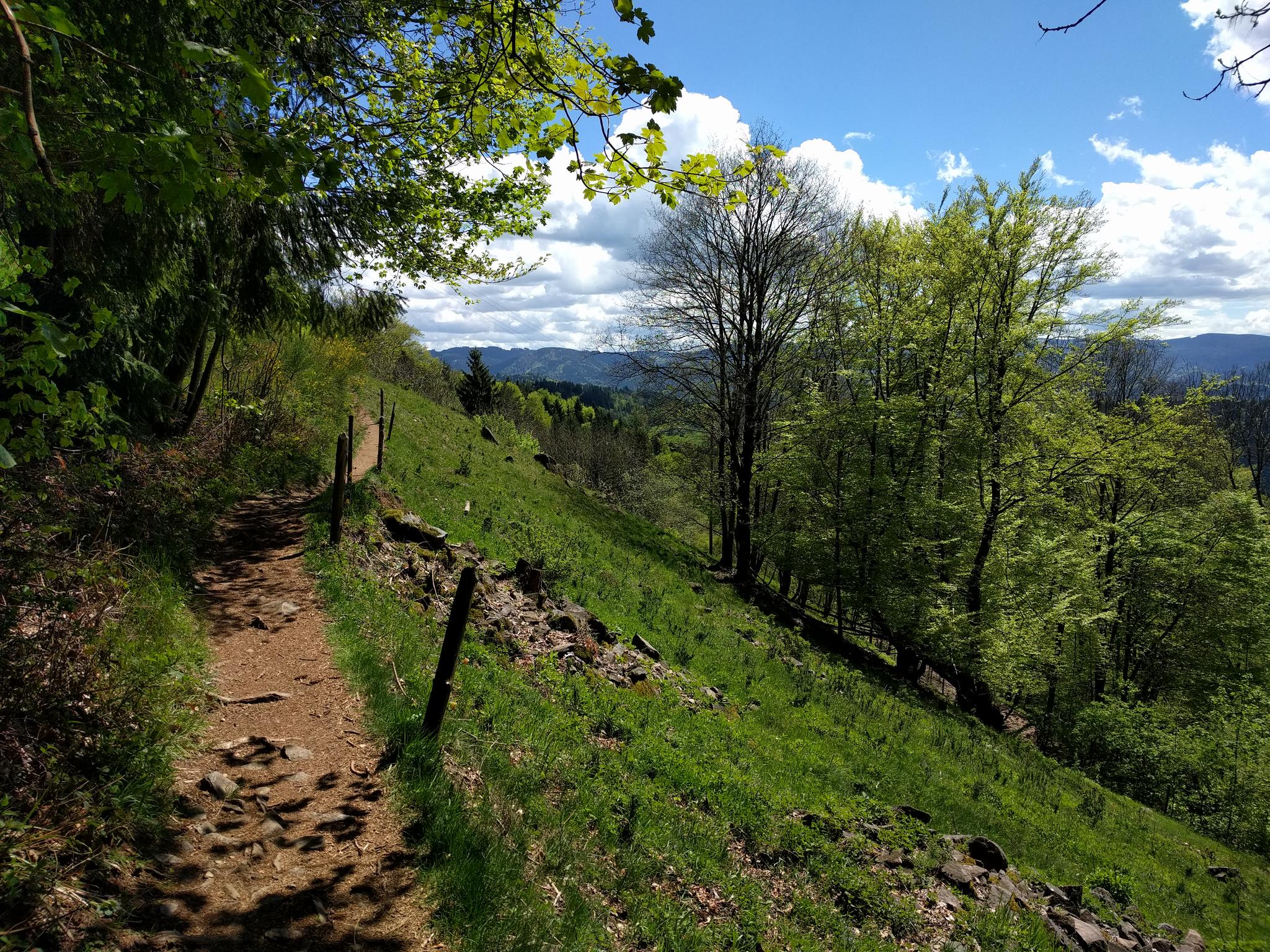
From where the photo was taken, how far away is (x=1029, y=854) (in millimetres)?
9539

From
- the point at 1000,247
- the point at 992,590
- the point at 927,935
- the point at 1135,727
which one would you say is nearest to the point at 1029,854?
the point at 927,935

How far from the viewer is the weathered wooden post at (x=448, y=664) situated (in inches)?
209

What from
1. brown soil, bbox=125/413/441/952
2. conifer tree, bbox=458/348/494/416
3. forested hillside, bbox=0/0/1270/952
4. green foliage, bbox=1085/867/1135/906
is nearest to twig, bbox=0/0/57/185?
forested hillside, bbox=0/0/1270/952

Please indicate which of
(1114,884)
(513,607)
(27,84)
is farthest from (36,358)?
(1114,884)

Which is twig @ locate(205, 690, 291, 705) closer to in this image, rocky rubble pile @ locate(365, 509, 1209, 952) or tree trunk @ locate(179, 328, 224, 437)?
rocky rubble pile @ locate(365, 509, 1209, 952)

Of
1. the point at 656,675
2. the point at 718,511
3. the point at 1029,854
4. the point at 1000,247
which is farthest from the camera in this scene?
the point at 718,511

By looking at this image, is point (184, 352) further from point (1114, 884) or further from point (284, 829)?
point (1114, 884)

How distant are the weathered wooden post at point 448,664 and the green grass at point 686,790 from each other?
0.19 metres

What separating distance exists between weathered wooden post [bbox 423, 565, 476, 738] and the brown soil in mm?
565

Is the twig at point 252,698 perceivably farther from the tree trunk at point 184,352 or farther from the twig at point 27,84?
the twig at point 27,84

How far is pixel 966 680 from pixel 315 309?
21.6 meters

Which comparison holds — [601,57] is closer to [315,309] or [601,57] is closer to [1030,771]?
[315,309]

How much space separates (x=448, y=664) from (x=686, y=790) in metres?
3.59

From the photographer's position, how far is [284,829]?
4.37m
